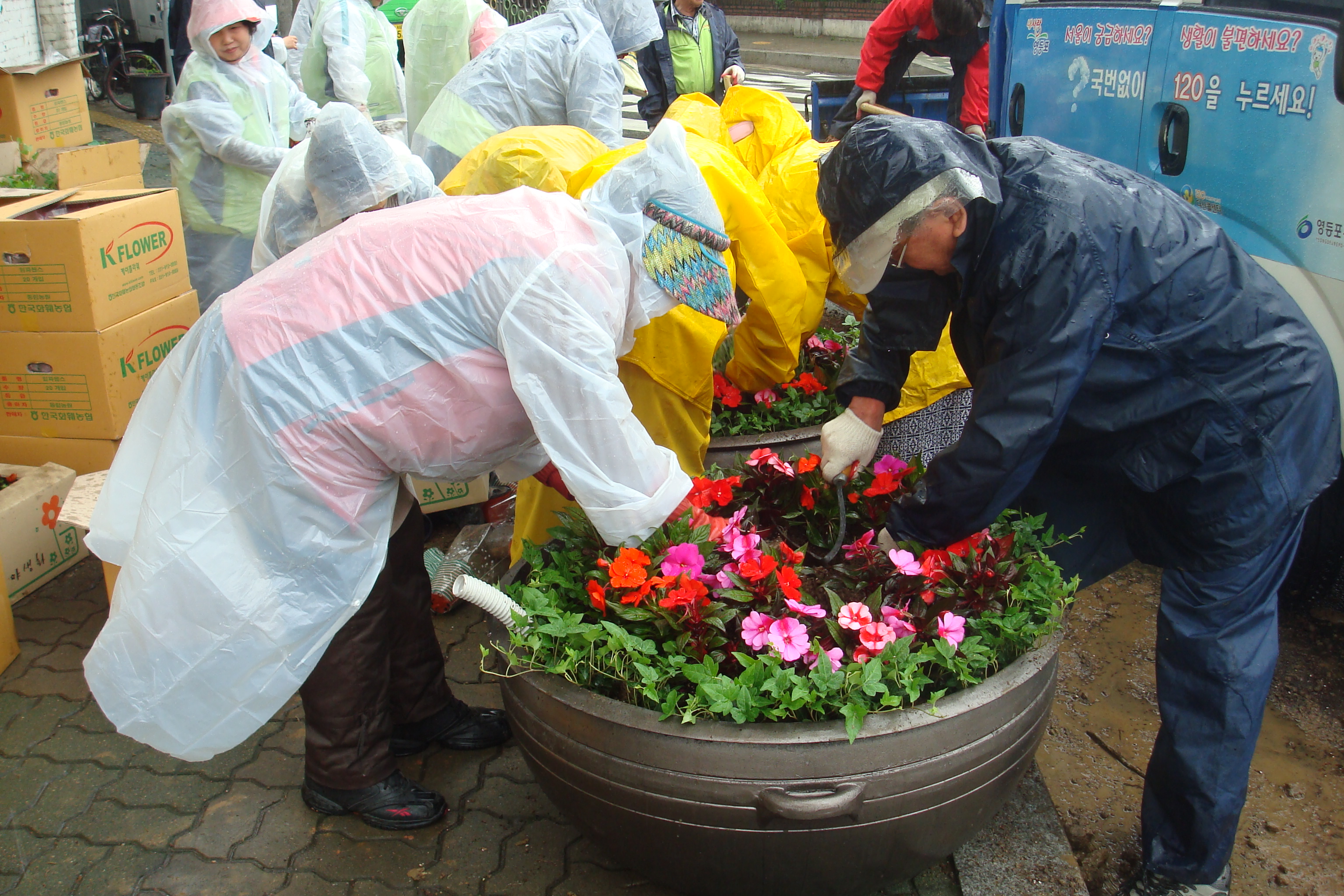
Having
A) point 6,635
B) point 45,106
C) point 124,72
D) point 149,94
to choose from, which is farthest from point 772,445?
point 124,72

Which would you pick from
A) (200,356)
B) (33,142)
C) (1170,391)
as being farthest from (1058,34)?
(33,142)

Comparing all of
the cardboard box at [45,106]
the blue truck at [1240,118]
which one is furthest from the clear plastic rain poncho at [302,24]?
the blue truck at [1240,118]

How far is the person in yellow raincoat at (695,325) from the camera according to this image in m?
2.55

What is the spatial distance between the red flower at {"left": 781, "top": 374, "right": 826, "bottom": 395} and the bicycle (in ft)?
32.2

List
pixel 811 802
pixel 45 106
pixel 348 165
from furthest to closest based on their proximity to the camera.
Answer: pixel 45 106
pixel 348 165
pixel 811 802

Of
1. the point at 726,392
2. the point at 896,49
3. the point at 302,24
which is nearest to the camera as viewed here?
the point at 726,392

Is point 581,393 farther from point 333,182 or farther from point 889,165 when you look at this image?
point 333,182

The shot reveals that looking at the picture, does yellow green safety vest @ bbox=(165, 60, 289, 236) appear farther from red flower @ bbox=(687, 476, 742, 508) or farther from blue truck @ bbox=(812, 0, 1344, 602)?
blue truck @ bbox=(812, 0, 1344, 602)

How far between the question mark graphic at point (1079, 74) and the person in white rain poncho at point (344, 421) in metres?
2.19

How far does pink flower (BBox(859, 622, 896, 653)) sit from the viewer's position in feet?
5.96

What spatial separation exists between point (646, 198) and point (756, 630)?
2.92 feet

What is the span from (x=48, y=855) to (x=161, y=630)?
889 mm

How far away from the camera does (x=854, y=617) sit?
187 centimetres

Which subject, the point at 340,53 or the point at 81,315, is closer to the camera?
the point at 81,315
